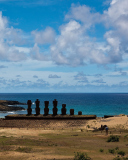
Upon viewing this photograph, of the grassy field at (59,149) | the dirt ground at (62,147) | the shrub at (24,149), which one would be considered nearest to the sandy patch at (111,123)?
the dirt ground at (62,147)

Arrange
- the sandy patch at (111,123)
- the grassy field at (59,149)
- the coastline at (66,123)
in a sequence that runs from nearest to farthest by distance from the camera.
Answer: the grassy field at (59,149)
the sandy patch at (111,123)
the coastline at (66,123)

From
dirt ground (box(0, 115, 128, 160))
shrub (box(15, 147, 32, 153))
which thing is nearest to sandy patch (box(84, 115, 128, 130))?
dirt ground (box(0, 115, 128, 160))

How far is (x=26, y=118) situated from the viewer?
5206cm

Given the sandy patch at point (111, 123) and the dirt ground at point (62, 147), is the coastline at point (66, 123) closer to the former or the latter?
the sandy patch at point (111, 123)

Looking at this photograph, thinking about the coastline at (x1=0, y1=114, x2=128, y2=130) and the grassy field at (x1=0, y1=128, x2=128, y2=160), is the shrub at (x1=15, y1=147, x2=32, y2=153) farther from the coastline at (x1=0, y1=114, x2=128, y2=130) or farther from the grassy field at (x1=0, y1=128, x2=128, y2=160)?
the coastline at (x1=0, y1=114, x2=128, y2=130)

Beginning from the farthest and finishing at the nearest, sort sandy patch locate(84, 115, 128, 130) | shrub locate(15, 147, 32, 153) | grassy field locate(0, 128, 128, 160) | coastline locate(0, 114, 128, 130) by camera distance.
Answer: coastline locate(0, 114, 128, 130), sandy patch locate(84, 115, 128, 130), shrub locate(15, 147, 32, 153), grassy field locate(0, 128, 128, 160)

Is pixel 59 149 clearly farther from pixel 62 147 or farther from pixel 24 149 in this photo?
pixel 24 149

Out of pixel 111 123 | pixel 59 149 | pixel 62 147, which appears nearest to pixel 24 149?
pixel 59 149

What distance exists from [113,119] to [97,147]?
20.9 meters

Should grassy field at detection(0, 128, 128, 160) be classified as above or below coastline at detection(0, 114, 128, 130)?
below

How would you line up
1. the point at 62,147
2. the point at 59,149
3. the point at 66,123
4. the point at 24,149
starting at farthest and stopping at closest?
the point at 66,123 → the point at 62,147 → the point at 59,149 → the point at 24,149

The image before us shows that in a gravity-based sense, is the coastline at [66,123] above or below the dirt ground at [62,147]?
above

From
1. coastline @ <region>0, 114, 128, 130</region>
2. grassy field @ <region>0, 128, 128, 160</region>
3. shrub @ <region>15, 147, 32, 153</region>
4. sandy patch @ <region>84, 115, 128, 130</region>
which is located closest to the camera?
grassy field @ <region>0, 128, 128, 160</region>

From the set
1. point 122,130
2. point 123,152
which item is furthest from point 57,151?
point 122,130
